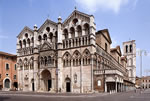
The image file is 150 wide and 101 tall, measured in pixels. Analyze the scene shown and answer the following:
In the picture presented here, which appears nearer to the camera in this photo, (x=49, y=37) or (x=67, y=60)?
(x=67, y=60)

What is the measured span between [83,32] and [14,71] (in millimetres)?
31748

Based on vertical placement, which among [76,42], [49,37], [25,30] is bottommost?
[76,42]

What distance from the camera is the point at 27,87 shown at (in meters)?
44.9

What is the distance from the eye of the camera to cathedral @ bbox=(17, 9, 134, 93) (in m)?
35.0

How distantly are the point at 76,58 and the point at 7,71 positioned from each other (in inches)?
1096

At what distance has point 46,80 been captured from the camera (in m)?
42.3

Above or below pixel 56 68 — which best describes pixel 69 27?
above

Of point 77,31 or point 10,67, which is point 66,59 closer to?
point 77,31

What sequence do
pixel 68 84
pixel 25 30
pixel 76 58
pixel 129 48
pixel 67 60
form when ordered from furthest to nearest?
pixel 129 48 < pixel 25 30 < pixel 67 60 < pixel 68 84 < pixel 76 58

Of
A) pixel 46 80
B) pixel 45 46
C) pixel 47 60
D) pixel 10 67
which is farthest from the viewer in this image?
pixel 10 67

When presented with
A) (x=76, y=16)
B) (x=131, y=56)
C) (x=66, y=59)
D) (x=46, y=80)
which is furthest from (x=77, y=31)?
(x=131, y=56)

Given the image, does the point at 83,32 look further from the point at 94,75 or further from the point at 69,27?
the point at 94,75

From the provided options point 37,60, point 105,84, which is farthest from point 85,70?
point 37,60

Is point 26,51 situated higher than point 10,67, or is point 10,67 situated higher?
point 26,51
